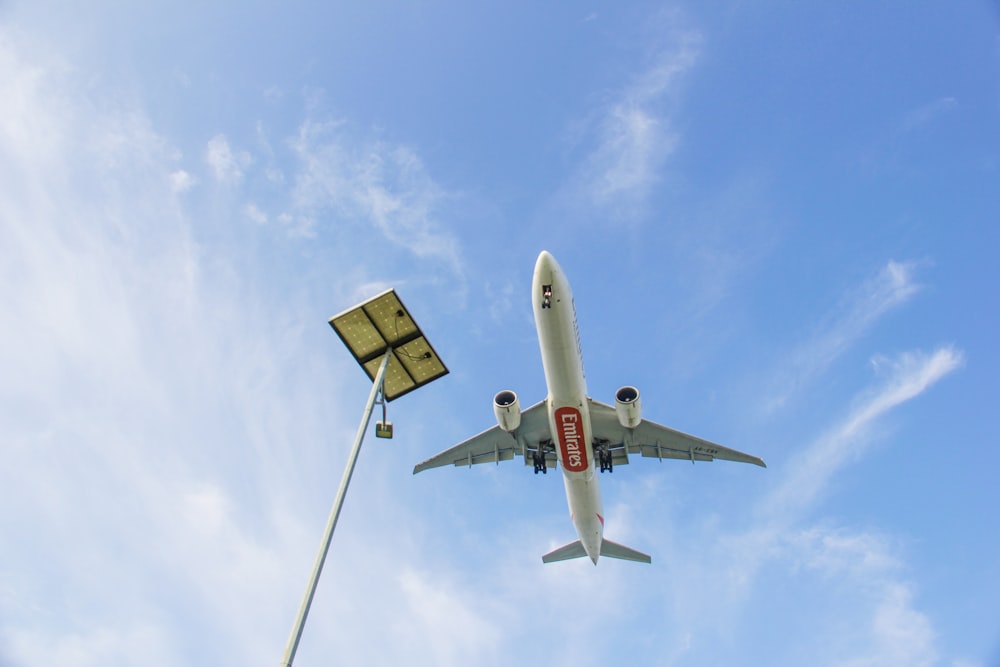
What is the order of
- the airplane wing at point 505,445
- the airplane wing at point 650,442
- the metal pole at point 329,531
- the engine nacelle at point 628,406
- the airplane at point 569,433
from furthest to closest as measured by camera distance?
the airplane wing at point 505,445 → the airplane wing at point 650,442 → the engine nacelle at point 628,406 → the airplane at point 569,433 → the metal pole at point 329,531

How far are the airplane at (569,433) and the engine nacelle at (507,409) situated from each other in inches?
1.7

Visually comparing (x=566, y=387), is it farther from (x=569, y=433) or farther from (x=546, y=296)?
(x=546, y=296)

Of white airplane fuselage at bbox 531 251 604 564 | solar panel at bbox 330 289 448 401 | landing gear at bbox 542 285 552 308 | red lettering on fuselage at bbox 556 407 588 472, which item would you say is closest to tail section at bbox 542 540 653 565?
white airplane fuselage at bbox 531 251 604 564

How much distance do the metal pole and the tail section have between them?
2719 cm

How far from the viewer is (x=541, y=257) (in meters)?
24.0

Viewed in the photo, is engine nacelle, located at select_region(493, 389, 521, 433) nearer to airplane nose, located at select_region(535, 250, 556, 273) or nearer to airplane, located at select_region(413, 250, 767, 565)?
airplane, located at select_region(413, 250, 767, 565)

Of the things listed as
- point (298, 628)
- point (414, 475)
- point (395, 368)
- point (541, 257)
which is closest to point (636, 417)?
point (541, 257)

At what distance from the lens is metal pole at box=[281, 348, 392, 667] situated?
29.7 feet

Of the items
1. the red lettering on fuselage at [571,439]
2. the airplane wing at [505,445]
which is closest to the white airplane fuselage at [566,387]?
the red lettering on fuselage at [571,439]

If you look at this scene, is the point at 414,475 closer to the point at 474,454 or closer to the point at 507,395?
the point at 474,454

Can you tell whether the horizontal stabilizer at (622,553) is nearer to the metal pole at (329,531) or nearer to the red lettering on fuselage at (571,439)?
the red lettering on fuselage at (571,439)

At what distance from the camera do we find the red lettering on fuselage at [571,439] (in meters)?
26.0

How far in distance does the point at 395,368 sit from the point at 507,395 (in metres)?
14.0

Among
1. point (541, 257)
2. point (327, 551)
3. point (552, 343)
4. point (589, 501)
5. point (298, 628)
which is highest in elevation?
point (541, 257)
